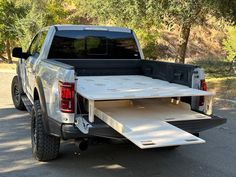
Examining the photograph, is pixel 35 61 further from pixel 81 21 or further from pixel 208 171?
pixel 81 21

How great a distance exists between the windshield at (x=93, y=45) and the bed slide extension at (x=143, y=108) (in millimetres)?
701

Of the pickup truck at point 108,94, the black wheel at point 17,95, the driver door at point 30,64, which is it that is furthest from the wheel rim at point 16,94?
the pickup truck at point 108,94

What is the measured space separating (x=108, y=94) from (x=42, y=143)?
1212mm

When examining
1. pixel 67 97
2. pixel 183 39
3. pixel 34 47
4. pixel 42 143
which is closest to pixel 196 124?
pixel 67 97

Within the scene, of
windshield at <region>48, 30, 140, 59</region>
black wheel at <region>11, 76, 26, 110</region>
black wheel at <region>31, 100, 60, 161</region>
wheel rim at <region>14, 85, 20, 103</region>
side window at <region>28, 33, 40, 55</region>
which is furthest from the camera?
wheel rim at <region>14, 85, 20, 103</region>

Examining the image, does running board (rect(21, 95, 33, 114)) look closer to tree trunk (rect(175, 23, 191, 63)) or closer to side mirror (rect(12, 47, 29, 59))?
side mirror (rect(12, 47, 29, 59))

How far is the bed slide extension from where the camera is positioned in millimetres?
4188

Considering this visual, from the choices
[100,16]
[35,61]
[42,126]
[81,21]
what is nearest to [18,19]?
[81,21]

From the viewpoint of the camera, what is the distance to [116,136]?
449 centimetres

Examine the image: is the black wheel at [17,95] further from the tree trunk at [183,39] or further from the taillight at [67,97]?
the tree trunk at [183,39]

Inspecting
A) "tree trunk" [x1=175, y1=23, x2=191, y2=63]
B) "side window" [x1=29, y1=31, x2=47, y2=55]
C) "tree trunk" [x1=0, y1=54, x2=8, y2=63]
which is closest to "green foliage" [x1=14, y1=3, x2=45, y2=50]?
"tree trunk" [x1=0, y1=54, x2=8, y2=63]

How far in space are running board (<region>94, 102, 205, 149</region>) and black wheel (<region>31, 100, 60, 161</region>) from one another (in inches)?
31.5

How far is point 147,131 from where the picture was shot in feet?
14.3

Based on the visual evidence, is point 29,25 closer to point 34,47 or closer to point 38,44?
point 34,47
